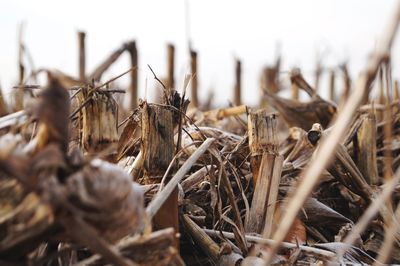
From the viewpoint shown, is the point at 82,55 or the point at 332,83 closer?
the point at 82,55

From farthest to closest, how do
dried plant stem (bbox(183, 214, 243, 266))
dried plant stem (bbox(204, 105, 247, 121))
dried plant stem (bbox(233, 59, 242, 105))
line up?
dried plant stem (bbox(233, 59, 242, 105)), dried plant stem (bbox(204, 105, 247, 121)), dried plant stem (bbox(183, 214, 243, 266))

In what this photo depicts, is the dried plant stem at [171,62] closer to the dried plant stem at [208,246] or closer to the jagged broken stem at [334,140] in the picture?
the dried plant stem at [208,246]

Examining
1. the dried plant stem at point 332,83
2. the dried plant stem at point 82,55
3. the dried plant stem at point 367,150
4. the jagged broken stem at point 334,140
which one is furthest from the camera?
the dried plant stem at point 332,83

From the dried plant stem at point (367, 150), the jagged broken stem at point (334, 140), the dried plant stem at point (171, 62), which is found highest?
the dried plant stem at point (171, 62)

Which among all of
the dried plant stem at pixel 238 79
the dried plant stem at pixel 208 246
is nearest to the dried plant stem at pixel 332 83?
the dried plant stem at pixel 238 79

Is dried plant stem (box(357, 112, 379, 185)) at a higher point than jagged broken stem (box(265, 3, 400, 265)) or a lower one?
lower

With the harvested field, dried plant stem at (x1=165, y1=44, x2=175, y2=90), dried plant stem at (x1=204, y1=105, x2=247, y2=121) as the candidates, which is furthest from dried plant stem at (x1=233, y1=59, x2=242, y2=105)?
the harvested field

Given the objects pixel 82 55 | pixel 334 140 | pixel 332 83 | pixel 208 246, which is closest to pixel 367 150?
pixel 208 246

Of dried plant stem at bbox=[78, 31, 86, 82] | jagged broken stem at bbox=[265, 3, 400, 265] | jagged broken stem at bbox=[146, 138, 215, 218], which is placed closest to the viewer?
jagged broken stem at bbox=[265, 3, 400, 265]

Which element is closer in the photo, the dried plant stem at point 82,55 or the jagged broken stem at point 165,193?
the jagged broken stem at point 165,193

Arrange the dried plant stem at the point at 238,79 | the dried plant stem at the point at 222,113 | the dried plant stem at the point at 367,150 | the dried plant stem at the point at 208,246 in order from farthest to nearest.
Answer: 1. the dried plant stem at the point at 238,79
2. the dried plant stem at the point at 222,113
3. the dried plant stem at the point at 367,150
4. the dried plant stem at the point at 208,246

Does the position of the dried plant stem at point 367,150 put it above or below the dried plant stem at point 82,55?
below

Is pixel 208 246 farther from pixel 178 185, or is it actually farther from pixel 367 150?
pixel 367 150

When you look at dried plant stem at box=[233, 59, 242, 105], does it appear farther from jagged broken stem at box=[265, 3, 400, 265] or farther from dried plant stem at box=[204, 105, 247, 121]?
jagged broken stem at box=[265, 3, 400, 265]
